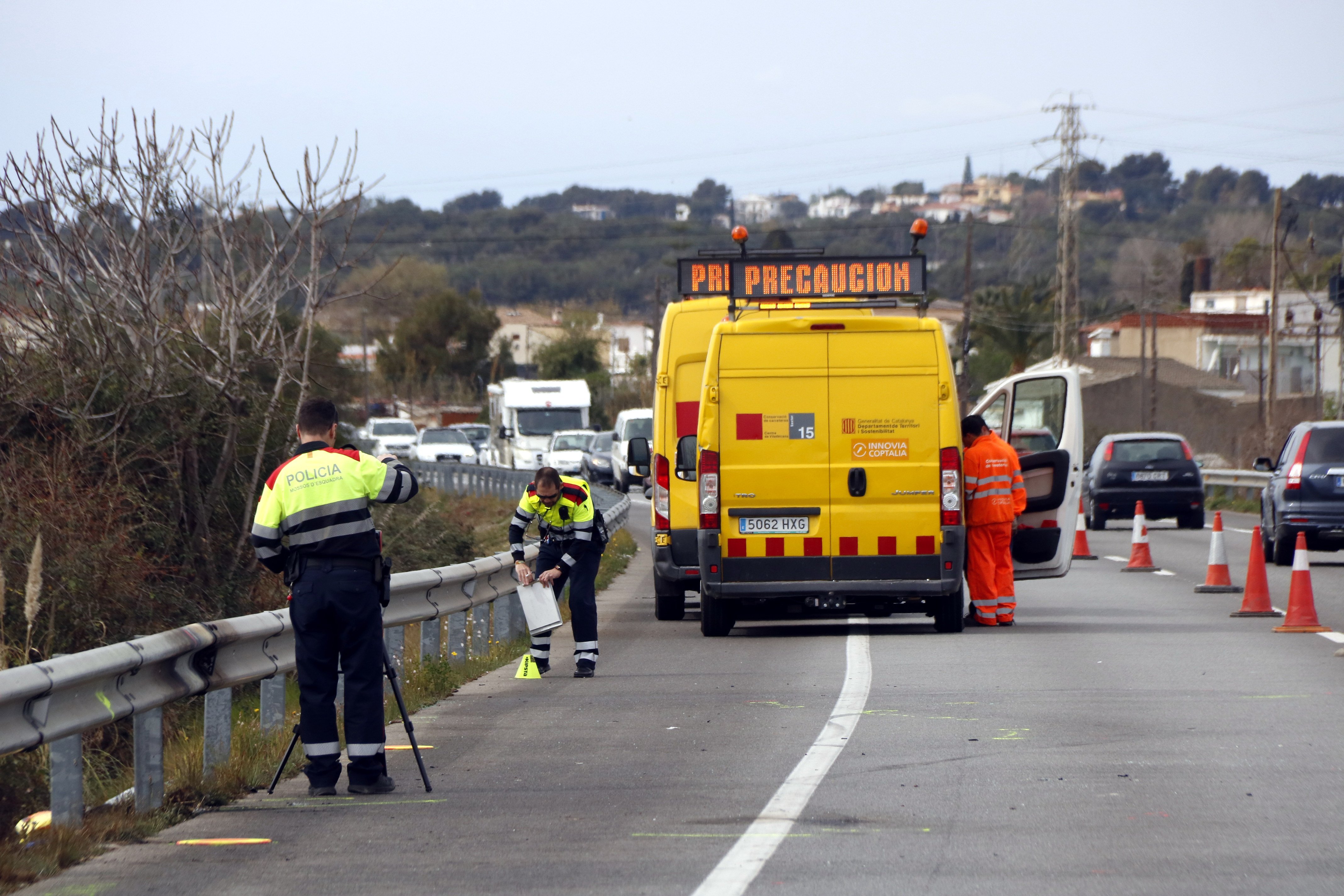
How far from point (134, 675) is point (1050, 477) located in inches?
362

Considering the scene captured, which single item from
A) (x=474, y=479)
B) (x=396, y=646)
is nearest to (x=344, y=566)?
(x=396, y=646)

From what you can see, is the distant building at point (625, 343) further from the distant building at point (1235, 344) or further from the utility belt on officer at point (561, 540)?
the utility belt on officer at point (561, 540)

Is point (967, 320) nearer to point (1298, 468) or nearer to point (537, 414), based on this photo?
point (537, 414)

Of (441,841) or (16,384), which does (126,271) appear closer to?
(16,384)

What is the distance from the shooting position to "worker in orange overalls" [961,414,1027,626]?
44.8 feet

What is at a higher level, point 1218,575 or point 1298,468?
point 1298,468

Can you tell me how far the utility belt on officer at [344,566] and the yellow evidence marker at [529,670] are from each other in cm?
413

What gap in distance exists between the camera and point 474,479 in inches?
1463

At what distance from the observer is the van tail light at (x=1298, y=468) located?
19.0 m

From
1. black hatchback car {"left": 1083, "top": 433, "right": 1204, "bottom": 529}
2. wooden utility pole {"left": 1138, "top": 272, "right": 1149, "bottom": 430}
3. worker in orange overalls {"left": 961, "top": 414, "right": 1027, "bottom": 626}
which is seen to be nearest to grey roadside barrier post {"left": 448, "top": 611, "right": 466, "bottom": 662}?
worker in orange overalls {"left": 961, "top": 414, "right": 1027, "bottom": 626}

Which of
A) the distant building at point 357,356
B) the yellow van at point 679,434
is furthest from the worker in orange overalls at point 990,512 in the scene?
the distant building at point 357,356

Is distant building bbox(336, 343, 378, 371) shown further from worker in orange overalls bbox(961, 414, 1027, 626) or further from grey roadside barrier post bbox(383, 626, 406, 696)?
grey roadside barrier post bbox(383, 626, 406, 696)

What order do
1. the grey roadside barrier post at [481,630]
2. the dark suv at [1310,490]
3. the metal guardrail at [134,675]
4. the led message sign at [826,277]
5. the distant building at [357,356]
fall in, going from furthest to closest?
the distant building at [357,356], the dark suv at [1310,490], the led message sign at [826,277], the grey roadside barrier post at [481,630], the metal guardrail at [134,675]

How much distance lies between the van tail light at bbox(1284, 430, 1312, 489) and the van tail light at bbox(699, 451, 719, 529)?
8981mm
